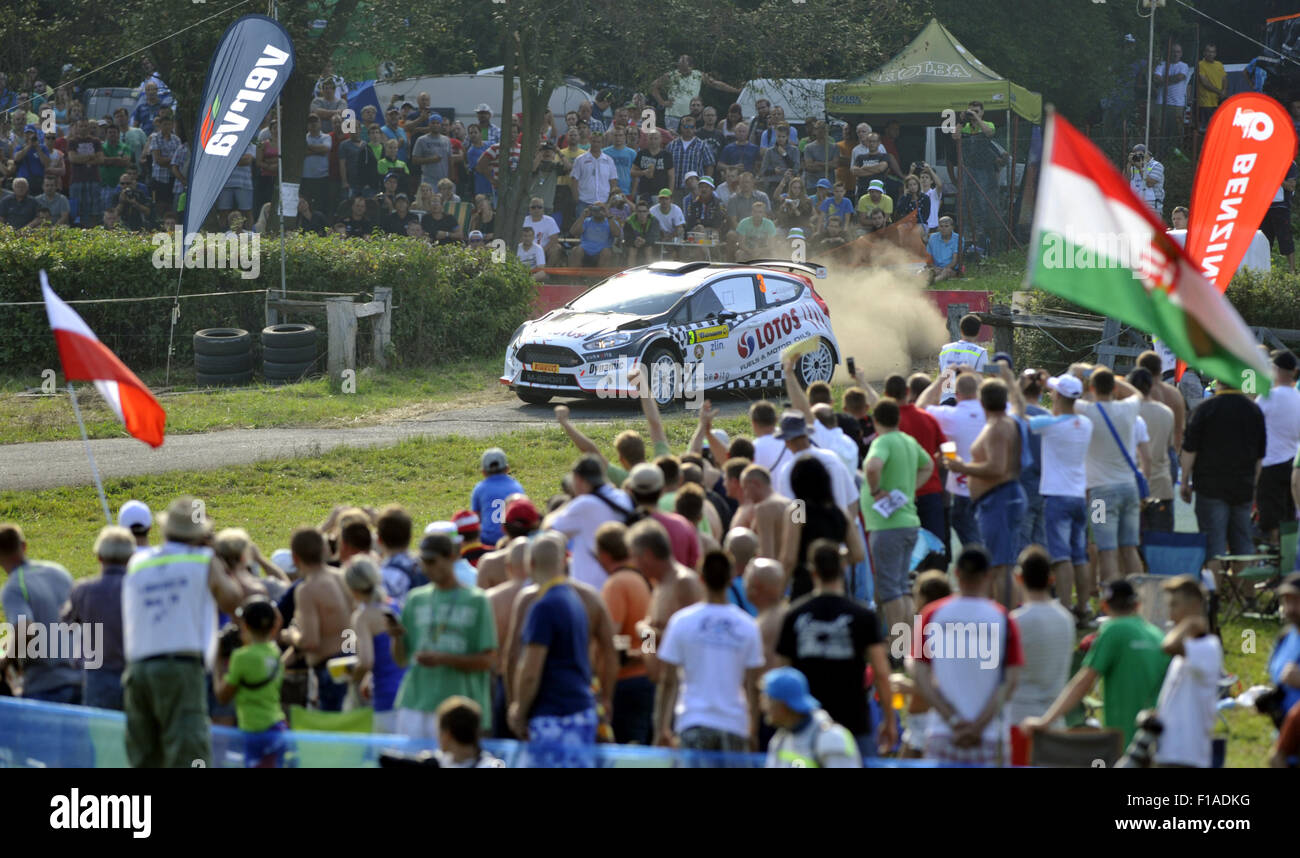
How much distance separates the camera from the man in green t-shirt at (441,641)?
762cm

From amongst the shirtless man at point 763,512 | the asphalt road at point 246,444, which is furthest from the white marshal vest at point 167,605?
the asphalt road at point 246,444

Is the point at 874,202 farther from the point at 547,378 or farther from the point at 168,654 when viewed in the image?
the point at 168,654

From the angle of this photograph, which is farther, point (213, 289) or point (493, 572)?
point (213, 289)

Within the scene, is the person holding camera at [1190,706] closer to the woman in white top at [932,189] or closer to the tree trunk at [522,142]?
the woman in white top at [932,189]

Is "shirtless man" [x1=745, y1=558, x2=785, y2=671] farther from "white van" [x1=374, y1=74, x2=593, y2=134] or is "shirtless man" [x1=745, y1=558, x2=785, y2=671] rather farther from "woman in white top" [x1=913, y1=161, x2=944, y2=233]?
"white van" [x1=374, y1=74, x2=593, y2=134]

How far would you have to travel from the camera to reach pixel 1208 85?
30188 millimetres

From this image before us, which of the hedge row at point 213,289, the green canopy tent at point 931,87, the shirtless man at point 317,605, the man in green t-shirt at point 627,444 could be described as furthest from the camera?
the green canopy tent at point 931,87

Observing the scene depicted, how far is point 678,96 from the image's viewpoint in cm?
3167

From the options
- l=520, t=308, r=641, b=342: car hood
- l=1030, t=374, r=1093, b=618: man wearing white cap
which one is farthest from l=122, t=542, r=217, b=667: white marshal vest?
l=520, t=308, r=641, b=342: car hood

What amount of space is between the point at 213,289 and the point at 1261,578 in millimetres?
14639

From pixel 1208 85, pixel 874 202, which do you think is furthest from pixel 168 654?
pixel 1208 85

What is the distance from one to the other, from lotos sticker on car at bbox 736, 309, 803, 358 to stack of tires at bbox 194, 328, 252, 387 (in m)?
6.46

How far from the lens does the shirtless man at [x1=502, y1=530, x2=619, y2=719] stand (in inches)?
305

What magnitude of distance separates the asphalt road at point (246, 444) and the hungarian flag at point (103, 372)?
5.95m
